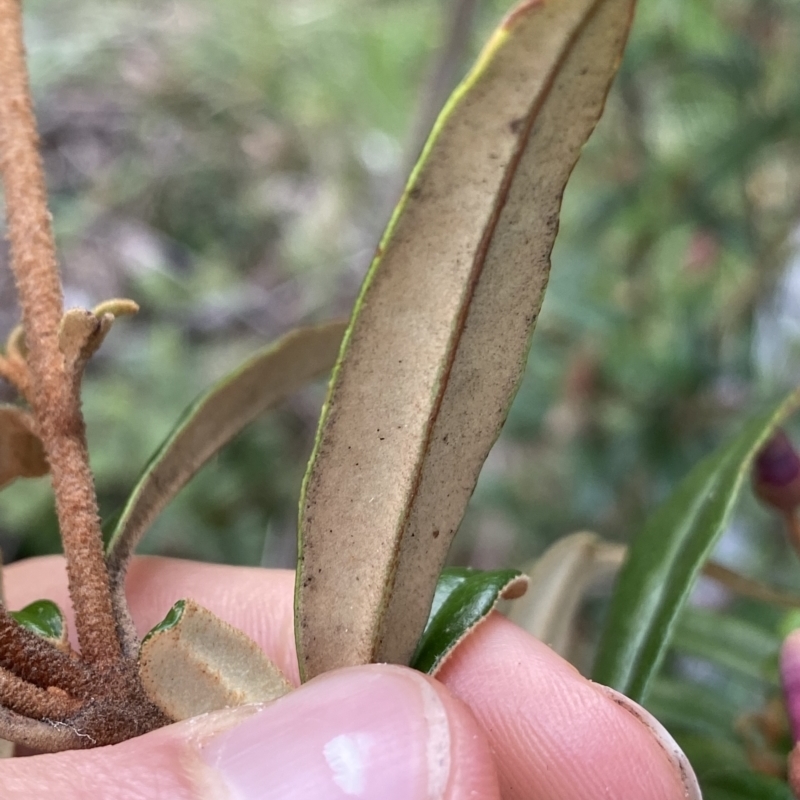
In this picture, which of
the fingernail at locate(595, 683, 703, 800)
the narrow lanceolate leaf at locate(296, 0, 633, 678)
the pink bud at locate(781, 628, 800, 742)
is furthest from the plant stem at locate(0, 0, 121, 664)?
the pink bud at locate(781, 628, 800, 742)

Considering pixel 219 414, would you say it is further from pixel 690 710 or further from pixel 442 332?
pixel 690 710

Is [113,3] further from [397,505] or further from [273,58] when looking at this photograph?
[397,505]

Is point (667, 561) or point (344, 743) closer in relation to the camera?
point (344, 743)

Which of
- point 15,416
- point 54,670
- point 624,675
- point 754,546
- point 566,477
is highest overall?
point 15,416

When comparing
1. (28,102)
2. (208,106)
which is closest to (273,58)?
(208,106)

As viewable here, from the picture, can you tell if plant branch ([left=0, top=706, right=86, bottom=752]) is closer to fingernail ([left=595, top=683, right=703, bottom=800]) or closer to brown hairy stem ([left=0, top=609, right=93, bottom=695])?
brown hairy stem ([left=0, top=609, right=93, bottom=695])

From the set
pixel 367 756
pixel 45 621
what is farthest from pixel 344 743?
pixel 45 621
